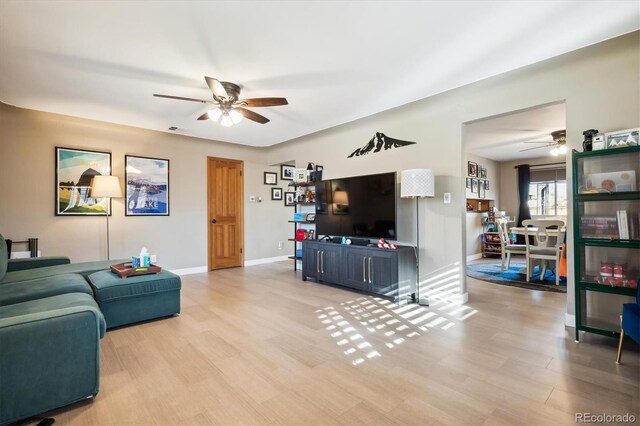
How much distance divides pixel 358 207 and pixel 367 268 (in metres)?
0.90

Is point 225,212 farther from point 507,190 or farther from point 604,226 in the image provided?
point 507,190

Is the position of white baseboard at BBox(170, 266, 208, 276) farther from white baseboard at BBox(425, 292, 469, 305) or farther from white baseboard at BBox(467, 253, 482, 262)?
white baseboard at BBox(467, 253, 482, 262)

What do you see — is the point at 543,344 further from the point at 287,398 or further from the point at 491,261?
the point at 491,261

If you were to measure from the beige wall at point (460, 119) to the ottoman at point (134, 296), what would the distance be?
3.06 meters

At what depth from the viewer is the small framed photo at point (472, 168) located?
7.06m

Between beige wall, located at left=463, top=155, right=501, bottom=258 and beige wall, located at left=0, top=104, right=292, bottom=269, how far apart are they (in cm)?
475

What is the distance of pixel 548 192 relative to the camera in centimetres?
761

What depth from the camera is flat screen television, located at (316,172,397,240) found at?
3.98m

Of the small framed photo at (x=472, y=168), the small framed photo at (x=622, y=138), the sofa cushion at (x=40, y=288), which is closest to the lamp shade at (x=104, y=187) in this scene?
the sofa cushion at (x=40, y=288)

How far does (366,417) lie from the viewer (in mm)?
1624

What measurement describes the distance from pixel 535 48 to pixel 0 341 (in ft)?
13.6

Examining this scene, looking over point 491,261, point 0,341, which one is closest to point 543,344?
point 0,341

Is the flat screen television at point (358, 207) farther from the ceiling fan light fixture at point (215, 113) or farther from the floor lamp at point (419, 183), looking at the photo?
the ceiling fan light fixture at point (215, 113)

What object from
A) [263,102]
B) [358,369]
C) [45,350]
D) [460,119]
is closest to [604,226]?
[460,119]
